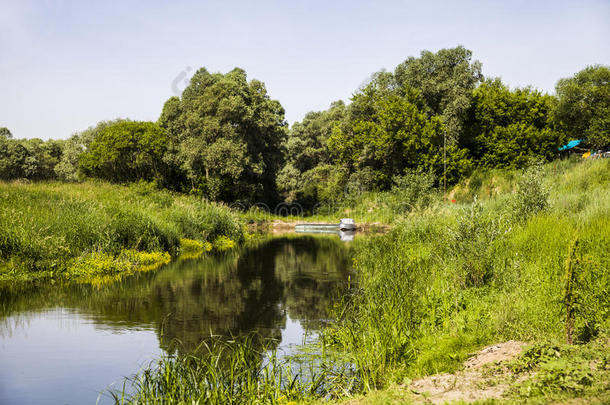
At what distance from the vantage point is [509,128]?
A: 45750 mm

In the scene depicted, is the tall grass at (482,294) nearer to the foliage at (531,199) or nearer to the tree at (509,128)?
the foliage at (531,199)

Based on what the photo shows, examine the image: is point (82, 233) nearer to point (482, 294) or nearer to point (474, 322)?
point (482, 294)

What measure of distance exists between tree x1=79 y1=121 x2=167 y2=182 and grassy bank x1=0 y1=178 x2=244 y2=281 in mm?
20497

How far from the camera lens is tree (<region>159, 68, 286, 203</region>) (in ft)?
145

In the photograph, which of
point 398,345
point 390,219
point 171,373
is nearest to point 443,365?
point 398,345

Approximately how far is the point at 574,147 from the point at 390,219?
21.3 metres

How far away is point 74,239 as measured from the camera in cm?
1659

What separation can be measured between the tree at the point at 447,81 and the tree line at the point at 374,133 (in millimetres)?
104

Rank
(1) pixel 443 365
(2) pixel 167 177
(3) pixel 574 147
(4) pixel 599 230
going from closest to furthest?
(1) pixel 443 365
(4) pixel 599 230
(3) pixel 574 147
(2) pixel 167 177

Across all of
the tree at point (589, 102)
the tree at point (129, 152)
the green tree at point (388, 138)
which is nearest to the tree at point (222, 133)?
the tree at point (129, 152)

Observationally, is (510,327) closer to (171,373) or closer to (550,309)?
(550,309)

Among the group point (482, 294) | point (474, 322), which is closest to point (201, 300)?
point (482, 294)

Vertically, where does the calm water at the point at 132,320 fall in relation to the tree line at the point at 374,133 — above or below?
below

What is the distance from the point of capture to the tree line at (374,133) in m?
45.1
